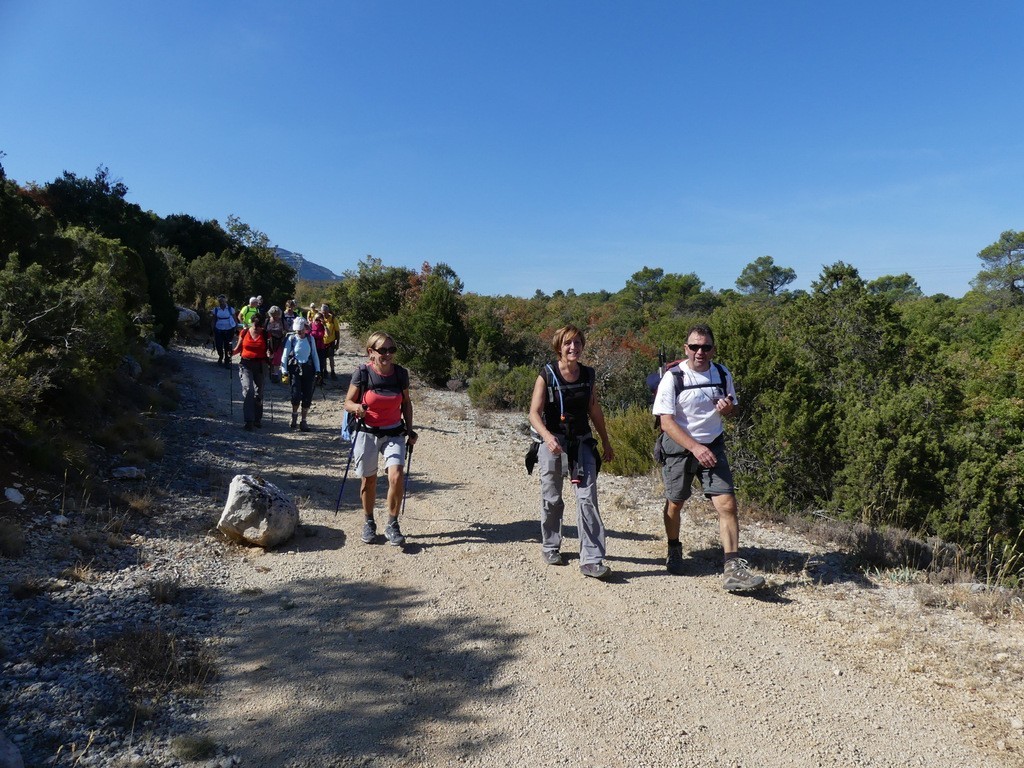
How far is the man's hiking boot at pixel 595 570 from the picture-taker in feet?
16.1

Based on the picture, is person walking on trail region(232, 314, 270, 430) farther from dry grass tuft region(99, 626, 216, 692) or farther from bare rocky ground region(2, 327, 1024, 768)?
dry grass tuft region(99, 626, 216, 692)

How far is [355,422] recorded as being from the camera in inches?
220

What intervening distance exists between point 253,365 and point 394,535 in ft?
17.6

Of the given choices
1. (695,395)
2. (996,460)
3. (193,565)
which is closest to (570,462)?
(695,395)

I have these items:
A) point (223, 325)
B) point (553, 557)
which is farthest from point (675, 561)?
point (223, 325)

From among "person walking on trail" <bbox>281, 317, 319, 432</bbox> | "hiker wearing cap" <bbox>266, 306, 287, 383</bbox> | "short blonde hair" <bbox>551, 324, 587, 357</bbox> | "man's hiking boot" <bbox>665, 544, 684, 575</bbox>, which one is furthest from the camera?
"hiker wearing cap" <bbox>266, 306, 287, 383</bbox>

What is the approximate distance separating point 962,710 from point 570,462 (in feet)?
8.74

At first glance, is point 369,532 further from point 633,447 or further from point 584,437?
point 633,447

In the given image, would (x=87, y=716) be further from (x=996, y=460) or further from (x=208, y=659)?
(x=996, y=460)

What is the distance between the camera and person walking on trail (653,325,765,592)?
4.60 m

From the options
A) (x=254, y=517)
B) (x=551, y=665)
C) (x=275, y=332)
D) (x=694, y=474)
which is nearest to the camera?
(x=551, y=665)

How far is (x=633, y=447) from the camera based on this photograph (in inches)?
347

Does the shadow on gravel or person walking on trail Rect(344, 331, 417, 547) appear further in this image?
person walking on trail Rect(344, 331, 417, 547)

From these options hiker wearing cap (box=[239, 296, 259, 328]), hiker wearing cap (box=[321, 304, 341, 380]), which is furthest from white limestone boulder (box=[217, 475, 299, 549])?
hiker wearing cap (box=[321, 304, 341, 380])
